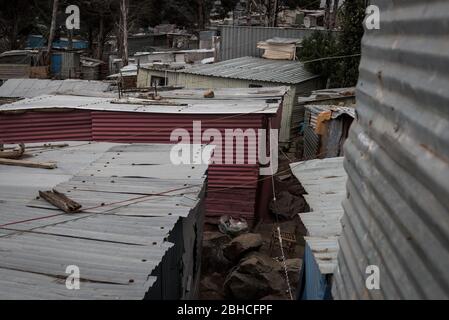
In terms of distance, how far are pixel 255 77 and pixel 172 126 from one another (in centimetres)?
949

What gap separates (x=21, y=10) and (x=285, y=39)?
76.5 feet

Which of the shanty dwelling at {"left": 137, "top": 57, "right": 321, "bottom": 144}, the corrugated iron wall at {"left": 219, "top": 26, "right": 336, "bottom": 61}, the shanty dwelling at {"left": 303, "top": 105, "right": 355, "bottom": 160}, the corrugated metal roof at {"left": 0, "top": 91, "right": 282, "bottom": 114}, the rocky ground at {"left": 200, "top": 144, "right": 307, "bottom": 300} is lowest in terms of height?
the rocky ground at {"left": 200, "top": 144, "right": 307, "bottom": 300}

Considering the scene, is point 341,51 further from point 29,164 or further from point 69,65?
point 69,65

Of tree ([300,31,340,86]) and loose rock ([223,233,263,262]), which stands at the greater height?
tree ([300,31,340,86])

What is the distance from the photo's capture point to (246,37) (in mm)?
27766

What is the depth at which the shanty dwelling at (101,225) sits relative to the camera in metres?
4.32

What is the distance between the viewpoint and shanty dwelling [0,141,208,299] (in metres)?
4.32

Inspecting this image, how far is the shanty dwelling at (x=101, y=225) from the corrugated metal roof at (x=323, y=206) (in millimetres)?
1663

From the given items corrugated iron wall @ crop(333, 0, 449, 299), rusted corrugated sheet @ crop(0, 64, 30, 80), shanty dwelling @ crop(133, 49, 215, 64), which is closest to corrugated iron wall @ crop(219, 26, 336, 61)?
shanty dwelling @ crop(133, 49, 215, 64)

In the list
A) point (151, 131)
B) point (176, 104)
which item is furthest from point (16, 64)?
point (151, 131)

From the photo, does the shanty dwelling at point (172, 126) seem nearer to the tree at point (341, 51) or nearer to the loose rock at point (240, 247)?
the loose rock at point (240, 247)

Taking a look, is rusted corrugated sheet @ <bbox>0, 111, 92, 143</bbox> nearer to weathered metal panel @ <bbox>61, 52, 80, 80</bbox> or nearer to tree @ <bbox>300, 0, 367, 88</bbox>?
tree @ <bbox>300, 0, 367, 88</bbox>

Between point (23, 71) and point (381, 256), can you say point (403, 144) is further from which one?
point (23, 71)

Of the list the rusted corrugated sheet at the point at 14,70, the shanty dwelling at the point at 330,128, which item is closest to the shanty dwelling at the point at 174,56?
the rusted corrugated sheet at the point at 14,70
